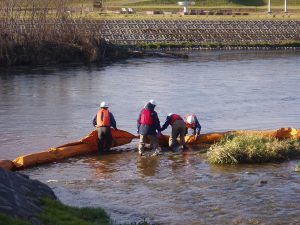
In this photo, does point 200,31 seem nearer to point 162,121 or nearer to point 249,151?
point 162,121

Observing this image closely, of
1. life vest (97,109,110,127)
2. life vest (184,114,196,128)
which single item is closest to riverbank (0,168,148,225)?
life vest (97,109,110,127)

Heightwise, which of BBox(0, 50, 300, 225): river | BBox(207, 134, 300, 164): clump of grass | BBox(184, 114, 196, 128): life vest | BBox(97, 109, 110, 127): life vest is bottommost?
BBox(0, 50, 300, 225): river

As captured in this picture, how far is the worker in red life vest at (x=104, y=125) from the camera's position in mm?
22016

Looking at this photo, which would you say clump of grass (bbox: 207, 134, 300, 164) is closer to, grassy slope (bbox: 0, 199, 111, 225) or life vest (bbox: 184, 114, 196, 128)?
life vest (bbox: 184, 114, 196, 128)

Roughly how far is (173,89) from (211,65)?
48.9 feet

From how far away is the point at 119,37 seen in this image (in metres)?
68.1

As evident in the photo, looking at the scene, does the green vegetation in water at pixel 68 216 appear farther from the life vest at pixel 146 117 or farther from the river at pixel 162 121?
the life vest at pixel 146 117

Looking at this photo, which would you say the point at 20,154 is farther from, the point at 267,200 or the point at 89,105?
the point at 89,105

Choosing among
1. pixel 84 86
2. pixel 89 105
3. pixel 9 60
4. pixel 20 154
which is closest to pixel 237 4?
pixel 9 60

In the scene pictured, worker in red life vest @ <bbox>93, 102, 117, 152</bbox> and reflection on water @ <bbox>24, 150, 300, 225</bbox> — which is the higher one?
worker in red life vest @ <bbox>93, 102, 117, 152</bbox>

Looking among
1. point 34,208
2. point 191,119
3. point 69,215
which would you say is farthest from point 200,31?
point 34,208

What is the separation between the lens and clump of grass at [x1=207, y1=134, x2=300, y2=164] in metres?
20.2

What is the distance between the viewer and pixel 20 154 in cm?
2220

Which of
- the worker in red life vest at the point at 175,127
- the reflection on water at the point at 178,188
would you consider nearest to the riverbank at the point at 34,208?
the reflection on water at the point at 178,188
